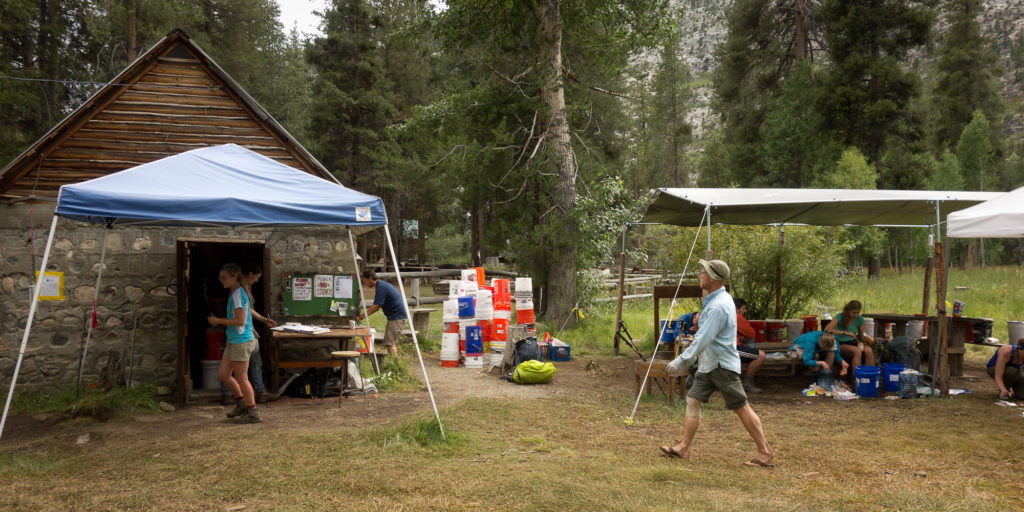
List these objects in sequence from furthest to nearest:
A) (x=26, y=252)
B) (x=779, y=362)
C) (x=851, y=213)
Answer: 1. (x=851, y=213)
2. (x=779, y=362)
3. (x=26, y=252)

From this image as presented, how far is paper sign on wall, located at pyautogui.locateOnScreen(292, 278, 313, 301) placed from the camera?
851 centimetres

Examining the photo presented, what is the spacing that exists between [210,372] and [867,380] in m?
8.46

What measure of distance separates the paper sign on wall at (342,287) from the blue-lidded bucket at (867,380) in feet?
22.2

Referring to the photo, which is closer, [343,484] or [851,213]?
[343,484]

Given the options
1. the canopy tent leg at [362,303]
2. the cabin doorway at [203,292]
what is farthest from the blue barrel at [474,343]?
the cabin doorway at [203,292]

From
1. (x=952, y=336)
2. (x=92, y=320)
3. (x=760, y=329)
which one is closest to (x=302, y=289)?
(x=92, y=320)

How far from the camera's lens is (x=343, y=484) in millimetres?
4633

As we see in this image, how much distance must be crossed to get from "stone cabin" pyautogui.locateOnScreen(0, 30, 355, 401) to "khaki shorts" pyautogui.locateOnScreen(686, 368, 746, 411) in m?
5.41

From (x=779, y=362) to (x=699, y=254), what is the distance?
4953mm

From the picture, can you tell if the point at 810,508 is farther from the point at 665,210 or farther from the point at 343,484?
the point at 665,210

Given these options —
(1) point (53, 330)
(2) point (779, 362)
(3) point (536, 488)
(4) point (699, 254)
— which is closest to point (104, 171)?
(1) point (53, 330)

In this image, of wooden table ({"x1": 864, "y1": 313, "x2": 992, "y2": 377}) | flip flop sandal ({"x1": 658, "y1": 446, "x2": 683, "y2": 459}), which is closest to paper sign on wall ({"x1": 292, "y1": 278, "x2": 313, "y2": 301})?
flip flop sandal ({"x1": 658, "y1": 446, "x2": 683, "y2": 459})

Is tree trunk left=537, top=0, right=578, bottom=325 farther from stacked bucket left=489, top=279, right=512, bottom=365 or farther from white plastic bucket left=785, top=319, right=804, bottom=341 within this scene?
white plastic bucket left=785, top=319, right=804, bottom=341

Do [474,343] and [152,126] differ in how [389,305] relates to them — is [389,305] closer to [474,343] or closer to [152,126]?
[474,343]
